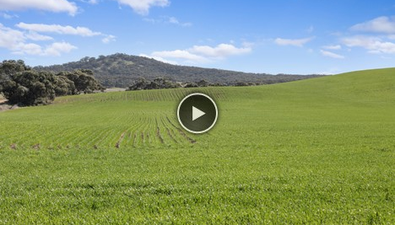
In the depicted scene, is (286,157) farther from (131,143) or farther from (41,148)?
(41,148)

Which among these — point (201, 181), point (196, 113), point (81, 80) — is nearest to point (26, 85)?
point (81, 80)

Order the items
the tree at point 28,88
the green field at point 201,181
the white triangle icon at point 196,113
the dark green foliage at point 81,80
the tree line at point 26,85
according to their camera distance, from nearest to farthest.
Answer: the green field at point 201,181 → the white triangle icon at point 196,113 → the tree at point 28,88 → the tree line at point 26,85 → the dark green foliage at point 81,80

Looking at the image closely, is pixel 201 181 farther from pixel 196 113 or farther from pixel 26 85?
pixel 26 85

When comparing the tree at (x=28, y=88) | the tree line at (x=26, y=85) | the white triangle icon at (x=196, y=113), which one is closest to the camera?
the white triangle icon at (x=196, y=113)

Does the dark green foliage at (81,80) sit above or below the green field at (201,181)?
above

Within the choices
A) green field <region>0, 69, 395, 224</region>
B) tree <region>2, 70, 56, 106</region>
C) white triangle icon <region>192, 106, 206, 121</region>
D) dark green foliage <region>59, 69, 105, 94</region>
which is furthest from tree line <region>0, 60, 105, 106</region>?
white triangle icon <region>192, 106, 206, 121</region>

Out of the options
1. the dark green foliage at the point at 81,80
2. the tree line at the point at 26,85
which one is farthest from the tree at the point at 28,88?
the dark green foliage at the point at 81,80

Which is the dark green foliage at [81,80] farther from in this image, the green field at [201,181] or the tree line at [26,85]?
the green field at [201,181]

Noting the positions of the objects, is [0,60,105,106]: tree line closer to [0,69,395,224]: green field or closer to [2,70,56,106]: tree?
[2,70,56,106]: tree

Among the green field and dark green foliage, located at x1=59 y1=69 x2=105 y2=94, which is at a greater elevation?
dark green foliage, located at x1=59 y1=69 x2=105 y2=94

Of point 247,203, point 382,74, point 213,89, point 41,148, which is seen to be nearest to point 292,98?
point 213,89

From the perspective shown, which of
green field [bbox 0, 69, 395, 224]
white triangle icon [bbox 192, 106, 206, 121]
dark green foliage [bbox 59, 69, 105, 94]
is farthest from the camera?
dark green foliage [bbox 59, 69, 105, 94]

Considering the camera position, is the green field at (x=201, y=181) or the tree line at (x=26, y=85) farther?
the tree line at (x=26, y=85)

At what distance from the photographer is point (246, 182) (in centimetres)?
→ 1234
